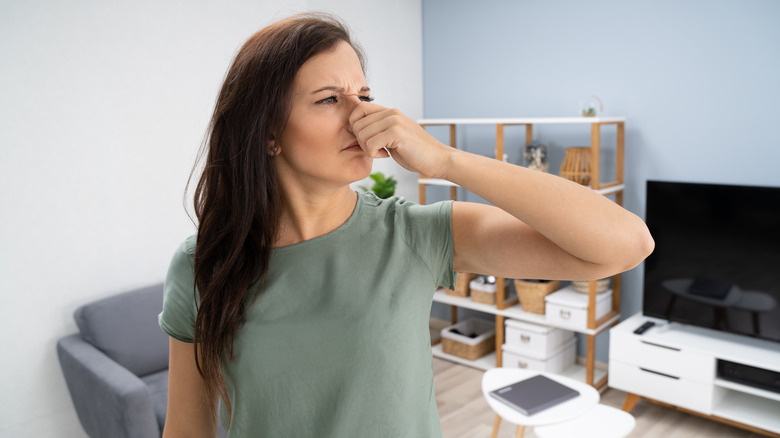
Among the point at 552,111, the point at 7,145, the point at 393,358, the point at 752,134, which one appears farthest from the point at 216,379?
the point at 552,111

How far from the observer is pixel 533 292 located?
3.54 m

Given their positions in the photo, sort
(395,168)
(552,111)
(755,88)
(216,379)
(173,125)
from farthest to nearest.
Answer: (395,168)
(552,111)
(173,125)
(755,88)
(216,379)

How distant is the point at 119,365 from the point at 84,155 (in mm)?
1003

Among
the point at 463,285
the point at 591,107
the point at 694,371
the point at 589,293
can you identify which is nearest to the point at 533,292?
the point at 589,293

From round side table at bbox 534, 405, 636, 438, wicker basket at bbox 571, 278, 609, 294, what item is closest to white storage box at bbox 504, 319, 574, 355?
wicker basket at bbox 571, 278, 609, 294

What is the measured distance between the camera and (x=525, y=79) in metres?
3.88

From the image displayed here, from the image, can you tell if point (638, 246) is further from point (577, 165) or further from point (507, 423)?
point (577, 165)

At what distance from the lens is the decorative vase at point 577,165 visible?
11.1 ft

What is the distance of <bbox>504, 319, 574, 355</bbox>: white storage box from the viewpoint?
351 centimetres

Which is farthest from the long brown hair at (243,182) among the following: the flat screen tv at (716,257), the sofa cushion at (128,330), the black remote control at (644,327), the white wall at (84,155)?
the black remote control at (644,327)

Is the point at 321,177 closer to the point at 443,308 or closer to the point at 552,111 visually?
the point at 552,111

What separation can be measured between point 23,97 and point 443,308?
2992 millimetres

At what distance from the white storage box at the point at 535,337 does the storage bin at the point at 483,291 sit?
18 cm

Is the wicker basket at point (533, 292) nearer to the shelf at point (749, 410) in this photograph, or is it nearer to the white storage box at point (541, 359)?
the white storage box at point (541, 359)
